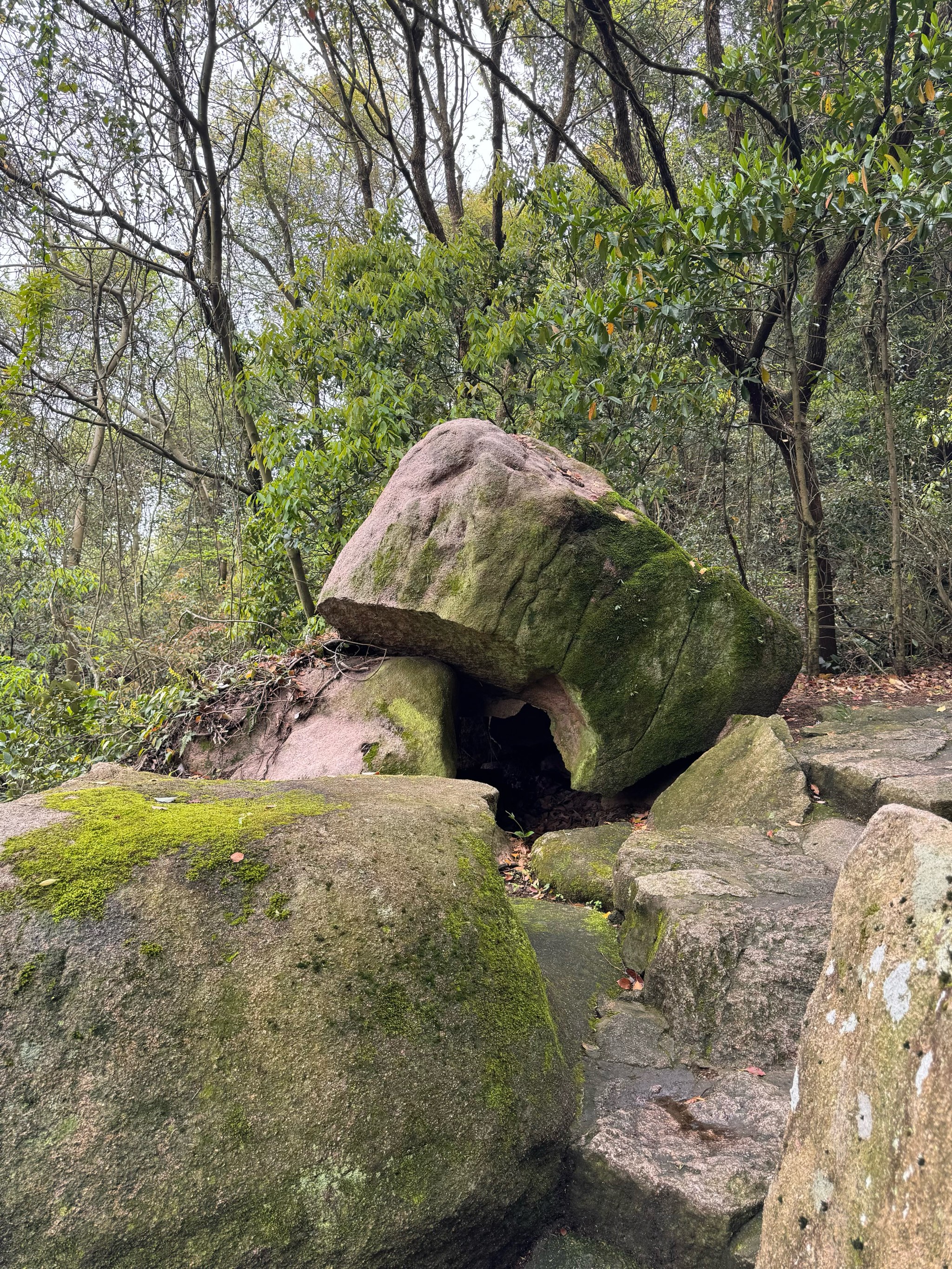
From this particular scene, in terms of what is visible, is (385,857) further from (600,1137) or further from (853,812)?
(853,812)

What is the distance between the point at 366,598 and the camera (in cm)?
563

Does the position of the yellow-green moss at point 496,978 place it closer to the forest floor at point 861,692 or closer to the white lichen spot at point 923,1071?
the white lichen spot at point 923,1071

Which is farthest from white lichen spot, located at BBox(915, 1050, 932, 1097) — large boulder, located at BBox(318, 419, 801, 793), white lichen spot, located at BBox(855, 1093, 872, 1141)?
large boulder, located at BBox(318, 419, 801, 793)

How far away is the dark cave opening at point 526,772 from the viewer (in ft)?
19.7

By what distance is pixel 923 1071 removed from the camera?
4.17 ft

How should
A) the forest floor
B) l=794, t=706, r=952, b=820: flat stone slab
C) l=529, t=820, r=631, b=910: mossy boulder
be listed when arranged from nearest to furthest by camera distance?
l=794, t=706, r=952, b=820: flat stone slab
l=529, t=820, r=631, b=910: mossy boulder
the forest floor

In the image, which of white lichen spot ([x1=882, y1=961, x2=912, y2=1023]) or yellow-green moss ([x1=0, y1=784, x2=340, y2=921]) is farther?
yellow-green moss ([x1=0, y1=784, x2=340, y2=921])

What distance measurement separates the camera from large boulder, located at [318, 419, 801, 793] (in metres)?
5.29

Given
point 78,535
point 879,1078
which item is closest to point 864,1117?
point 879,1078

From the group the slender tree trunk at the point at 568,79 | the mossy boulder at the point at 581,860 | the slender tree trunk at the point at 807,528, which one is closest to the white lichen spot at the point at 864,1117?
the mossy boulder at the point at 581,860

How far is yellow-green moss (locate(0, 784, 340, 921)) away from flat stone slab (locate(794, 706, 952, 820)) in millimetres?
3155

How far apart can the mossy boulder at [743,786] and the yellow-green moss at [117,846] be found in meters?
2.84

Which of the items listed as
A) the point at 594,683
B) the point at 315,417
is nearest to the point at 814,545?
the point at 594,683

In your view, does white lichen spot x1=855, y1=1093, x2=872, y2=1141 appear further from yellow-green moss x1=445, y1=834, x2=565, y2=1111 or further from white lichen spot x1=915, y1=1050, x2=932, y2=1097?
yellow-green moss x1=445, y1=834, x2=565, y2=1111
